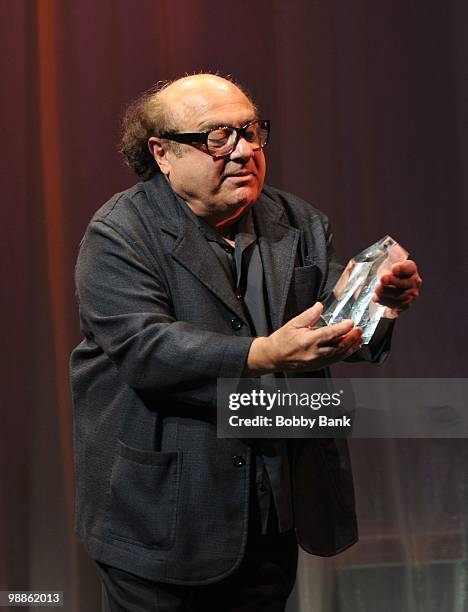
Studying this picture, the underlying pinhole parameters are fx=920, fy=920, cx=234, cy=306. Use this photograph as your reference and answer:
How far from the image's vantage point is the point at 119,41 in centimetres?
199

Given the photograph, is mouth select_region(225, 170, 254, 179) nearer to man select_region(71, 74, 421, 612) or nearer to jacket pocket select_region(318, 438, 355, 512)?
man select_region(71, 74, 421, 612)

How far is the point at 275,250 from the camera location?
1423 millimetres

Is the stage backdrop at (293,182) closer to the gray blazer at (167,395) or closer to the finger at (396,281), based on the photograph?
the gray blazer at (167,395)

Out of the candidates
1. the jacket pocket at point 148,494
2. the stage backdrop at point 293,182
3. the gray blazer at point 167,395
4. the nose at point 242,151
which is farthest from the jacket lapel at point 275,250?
the stage backdrop at point 293,182

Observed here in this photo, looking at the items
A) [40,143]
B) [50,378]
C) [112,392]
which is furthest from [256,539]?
[40,143]

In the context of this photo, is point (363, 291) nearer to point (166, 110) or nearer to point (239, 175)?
point (239, 175)

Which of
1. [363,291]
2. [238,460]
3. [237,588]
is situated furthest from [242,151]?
[237,588]

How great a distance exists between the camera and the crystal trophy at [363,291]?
4.19 feet

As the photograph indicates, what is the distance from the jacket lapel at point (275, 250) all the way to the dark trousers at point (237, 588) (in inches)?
12.6

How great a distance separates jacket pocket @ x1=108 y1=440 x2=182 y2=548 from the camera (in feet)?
4.40

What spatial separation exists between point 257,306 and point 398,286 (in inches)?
8.8

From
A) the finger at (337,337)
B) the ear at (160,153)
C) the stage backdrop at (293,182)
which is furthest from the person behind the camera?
the stage backdrop at (293,182)

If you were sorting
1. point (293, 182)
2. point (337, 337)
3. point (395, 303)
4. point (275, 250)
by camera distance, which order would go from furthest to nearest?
point (293, 182) < point (275, 250) < point (395, 303) < point (337, 337)

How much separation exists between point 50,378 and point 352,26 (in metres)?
1.03
